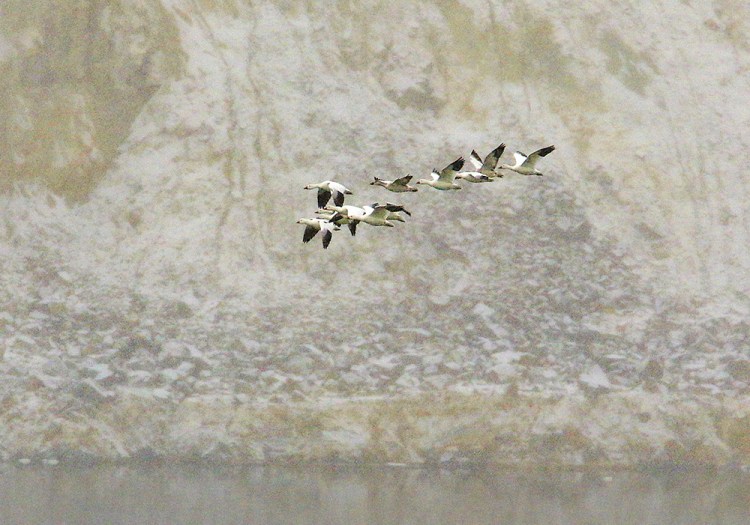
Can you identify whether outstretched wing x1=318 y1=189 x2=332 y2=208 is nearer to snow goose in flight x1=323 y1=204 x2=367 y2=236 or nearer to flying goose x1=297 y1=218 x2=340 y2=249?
snow goose in flight x1=323 y1=204 x2=367 y2=236

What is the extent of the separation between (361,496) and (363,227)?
8447 mm

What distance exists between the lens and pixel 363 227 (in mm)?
41219

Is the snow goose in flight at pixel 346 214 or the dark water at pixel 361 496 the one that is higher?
the snow goose in flight at pixel 346 214

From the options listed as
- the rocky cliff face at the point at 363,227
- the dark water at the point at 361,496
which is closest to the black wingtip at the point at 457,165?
the dark water at the point at 361,496

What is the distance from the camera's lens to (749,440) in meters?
38.8

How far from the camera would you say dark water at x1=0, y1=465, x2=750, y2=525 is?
32688 millimetres

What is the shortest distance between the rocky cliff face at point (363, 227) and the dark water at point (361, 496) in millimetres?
1199

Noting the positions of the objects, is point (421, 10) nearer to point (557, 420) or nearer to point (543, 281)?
point (543, 281)

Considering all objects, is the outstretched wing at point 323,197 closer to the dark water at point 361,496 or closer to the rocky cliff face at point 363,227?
the dark water at point 361,496

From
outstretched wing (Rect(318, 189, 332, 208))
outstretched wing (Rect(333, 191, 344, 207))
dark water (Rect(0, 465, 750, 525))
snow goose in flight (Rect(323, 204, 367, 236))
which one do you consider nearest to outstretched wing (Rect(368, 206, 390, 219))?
snow goose in flight (Rect(323, 204, 367, 236))

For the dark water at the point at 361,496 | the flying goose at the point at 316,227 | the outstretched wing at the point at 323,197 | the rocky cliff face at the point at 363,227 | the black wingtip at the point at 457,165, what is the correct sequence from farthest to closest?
the rocky cliff face at the point at 363,227 < the dark water at the point at 361,496 < the flying goose at the point at 316,227 < the outstretched wing at the point at 323,197 < the black wingtip at the point at 457,165

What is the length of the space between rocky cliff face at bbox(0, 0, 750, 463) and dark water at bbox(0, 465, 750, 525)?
120 centimetres

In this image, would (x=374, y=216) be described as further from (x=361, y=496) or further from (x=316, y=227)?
(x=361, y=496)

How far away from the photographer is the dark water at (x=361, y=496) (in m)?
32.7
